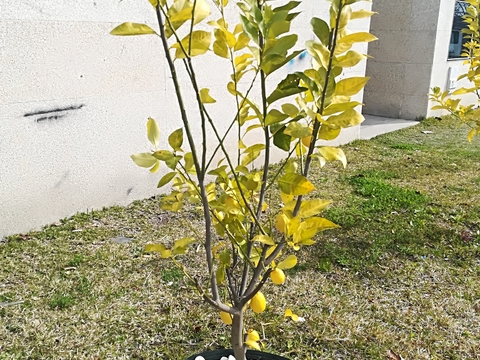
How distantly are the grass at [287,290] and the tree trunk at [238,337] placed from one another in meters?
0.52

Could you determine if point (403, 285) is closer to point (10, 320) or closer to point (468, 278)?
point (468, 278)

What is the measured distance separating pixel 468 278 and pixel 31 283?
2.41 meters

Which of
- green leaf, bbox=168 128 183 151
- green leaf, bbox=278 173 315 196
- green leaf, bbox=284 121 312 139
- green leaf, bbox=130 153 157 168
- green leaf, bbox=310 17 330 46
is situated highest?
green leaf, bbox=310 17 330 46

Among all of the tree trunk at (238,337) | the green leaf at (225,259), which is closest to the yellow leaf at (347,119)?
the green leaf at (225,259)

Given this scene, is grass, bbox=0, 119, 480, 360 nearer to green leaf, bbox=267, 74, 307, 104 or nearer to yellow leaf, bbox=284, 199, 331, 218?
yellow leaf, bbox=284, 199, 331, 218

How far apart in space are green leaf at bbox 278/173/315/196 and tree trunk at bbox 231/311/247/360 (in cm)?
51

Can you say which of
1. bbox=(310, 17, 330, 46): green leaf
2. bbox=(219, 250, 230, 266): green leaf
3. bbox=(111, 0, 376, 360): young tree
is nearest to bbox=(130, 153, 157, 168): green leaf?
bbox=(111, 0, 376, 360): young tree

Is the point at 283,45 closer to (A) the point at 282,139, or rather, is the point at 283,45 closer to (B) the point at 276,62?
(B) the point at 276,62

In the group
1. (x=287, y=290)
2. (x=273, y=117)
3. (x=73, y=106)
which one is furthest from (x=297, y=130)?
(x=73, y=106)

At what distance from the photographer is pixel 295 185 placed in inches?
43.3

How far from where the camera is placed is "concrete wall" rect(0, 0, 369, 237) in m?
2.88

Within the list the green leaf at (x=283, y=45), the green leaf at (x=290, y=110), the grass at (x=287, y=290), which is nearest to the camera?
the green leaf at (x=283, y=45)

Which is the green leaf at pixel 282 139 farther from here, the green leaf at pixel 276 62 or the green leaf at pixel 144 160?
the green leaf at pixel 144 160

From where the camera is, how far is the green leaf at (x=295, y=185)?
3.56 ft
